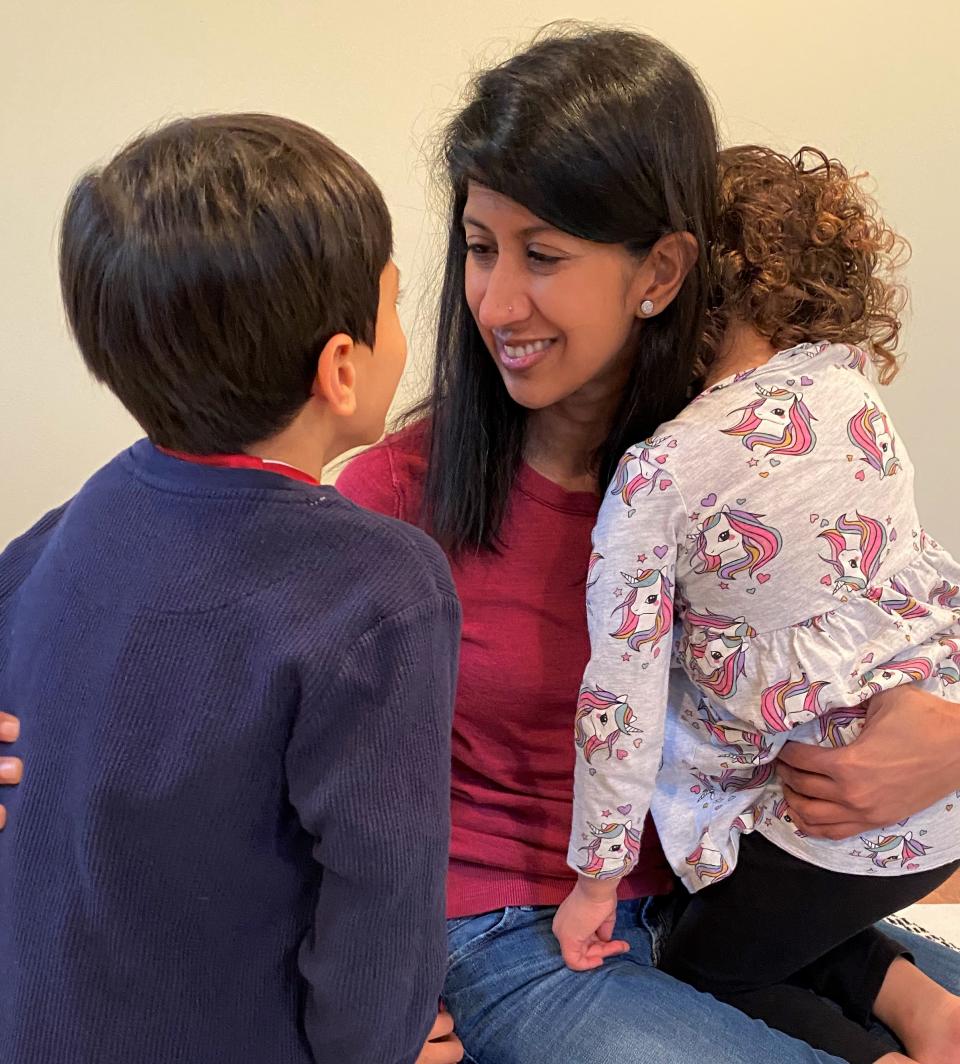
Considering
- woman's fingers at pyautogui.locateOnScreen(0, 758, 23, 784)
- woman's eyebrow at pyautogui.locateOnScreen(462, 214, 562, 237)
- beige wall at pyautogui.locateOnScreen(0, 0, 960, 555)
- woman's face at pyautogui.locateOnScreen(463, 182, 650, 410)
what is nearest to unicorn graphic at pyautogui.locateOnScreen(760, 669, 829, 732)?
woman's face at pyautogui.locateOnScreen(463, 182, 650, 410)

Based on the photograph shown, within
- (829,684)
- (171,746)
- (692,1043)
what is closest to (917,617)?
(829,684)

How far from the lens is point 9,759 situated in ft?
2.19

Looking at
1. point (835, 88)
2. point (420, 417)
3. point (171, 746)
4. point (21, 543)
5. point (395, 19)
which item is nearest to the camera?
point (171, 746)

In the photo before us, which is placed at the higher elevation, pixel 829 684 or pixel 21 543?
pixel 21 543

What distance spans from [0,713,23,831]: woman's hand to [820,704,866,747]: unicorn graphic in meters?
0.66

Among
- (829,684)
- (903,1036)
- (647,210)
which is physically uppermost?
(647,210)

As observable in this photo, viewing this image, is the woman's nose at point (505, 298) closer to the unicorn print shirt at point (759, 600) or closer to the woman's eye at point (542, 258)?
the woman's eye at point (542, 258)

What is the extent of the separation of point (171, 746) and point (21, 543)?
10.2 inches

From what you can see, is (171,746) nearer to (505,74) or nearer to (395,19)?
(505,74)

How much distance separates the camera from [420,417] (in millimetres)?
1075

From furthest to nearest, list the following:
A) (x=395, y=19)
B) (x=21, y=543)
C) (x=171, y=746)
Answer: (x=395, y=19) → (x=21, y=543) → (x=171, y=746)

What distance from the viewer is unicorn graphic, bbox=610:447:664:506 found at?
832 millimetres

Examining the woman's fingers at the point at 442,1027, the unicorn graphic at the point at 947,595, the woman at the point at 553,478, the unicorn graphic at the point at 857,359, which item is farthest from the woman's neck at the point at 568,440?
the woman's fingers at the point at 442,1027

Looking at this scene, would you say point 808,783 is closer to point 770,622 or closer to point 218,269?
point 770,622
